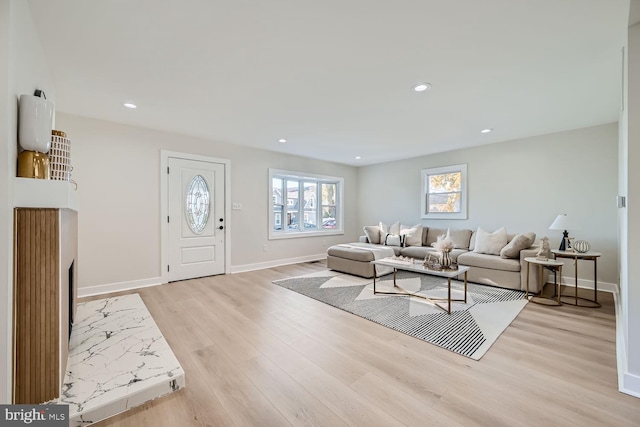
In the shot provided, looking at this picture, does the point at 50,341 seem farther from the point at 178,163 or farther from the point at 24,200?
the point at 178,163

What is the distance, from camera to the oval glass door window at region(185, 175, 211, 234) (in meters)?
4.44

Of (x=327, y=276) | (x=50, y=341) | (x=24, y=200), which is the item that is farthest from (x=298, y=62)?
(x=327, y=276)

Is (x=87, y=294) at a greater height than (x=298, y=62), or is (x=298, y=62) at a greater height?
(x=298, y=62)

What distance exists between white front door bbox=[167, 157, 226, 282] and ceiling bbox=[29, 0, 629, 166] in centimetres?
90

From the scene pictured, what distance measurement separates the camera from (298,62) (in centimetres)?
224

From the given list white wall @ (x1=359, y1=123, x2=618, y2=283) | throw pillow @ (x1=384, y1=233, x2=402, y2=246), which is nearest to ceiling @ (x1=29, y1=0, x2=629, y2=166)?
white wall @ (x1=359, y1=123, x2=618, y2=283)

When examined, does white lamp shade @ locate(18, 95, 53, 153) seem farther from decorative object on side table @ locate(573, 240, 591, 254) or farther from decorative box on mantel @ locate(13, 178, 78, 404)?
decorative object on side table @ locate(573, 240, 591, 254)

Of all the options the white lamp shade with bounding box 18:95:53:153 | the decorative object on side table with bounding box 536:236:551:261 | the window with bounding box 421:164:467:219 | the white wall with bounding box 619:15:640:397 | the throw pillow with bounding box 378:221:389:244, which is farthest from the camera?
the throw pillow with bounding box 378:221:389:244

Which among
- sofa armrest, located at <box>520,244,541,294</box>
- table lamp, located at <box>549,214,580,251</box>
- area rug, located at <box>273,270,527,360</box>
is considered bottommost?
area rug, located at <box>273,270,527,360</box>

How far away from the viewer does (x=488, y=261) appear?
157 inches

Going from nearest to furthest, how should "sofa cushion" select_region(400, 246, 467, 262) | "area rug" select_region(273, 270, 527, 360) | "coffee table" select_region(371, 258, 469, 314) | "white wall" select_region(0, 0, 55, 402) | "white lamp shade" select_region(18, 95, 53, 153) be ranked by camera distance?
1. "white wall" select_region(0, 0, 55, 402)
2. "white lamp shade" select_region(18, 95, 53, 153)
3. "area rug" select_region(273, 270, 527, 360)
4. "coffee table" select_region(371, 258, 469, 314)
5. "sofa cushion" select_region(400, 246, 467, 262)

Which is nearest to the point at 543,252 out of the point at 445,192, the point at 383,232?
the point at 445,192

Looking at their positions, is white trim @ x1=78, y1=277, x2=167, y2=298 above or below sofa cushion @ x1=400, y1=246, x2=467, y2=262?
below

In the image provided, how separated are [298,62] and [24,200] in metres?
2.03
